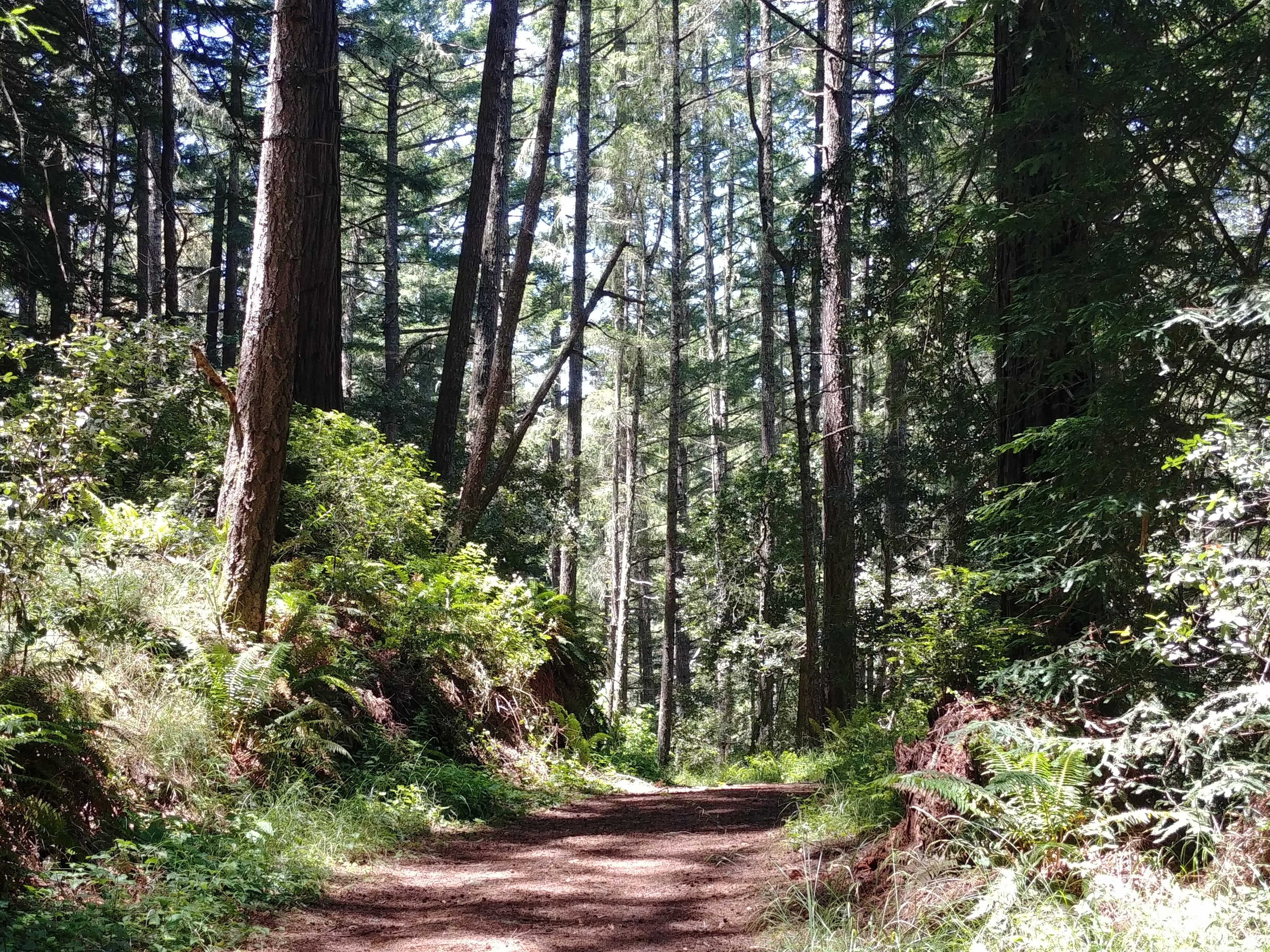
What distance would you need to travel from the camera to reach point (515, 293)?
35.9ft

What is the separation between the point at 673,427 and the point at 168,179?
9.81 meters

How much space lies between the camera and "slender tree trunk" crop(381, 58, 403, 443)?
18969 mm

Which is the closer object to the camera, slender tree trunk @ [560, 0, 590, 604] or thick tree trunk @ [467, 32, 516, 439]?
thick tree trunk @ [467, 32, 516, 439]

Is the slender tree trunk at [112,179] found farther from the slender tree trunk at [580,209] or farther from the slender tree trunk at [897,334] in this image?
the slender tree trunk at [580,209]

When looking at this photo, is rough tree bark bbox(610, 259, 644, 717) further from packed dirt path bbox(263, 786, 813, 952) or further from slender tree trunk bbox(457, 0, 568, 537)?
packed dirt path bbox(263, 786, 813, 952)

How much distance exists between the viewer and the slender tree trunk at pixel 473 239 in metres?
12.2

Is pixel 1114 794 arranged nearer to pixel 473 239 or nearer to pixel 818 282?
pixel 818 282

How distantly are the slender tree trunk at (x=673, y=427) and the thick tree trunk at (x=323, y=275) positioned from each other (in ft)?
26.6

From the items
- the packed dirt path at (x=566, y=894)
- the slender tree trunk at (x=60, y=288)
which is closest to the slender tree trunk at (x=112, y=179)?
the slender tree trunk at (x=60, y=288)

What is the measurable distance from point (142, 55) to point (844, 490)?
11474mm

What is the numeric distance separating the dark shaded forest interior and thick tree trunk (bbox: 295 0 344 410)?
41 millimetres

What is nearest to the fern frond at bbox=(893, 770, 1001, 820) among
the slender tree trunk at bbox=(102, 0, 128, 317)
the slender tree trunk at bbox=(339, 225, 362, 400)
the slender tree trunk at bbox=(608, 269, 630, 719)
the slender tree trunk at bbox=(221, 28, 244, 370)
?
the slender tree trunk at bbox=(102, 0, 128, 317)

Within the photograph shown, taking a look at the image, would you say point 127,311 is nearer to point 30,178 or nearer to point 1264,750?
point 30,178

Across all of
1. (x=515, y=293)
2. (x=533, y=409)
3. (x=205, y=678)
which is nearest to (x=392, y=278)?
(x=533, y=409)
